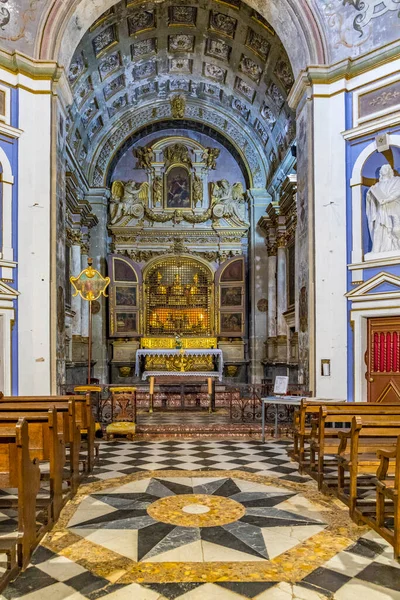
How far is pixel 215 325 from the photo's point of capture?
1883 centimetres

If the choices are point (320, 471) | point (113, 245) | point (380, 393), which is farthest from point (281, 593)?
point (113, 245)

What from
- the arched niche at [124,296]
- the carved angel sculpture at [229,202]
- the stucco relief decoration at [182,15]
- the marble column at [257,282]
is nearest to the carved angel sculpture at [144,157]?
the carved angel sculpture at [229,202]

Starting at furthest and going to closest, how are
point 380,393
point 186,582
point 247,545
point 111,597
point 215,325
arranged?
point 215,325, point 380,393, point 247,545, point 186,582, point 111,597

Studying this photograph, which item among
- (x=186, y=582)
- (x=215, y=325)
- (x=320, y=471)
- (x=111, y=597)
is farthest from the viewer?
(x=215, y=325)

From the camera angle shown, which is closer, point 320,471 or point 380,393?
point 320,471

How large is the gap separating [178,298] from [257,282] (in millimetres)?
2956

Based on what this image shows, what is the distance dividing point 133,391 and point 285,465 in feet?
12.4

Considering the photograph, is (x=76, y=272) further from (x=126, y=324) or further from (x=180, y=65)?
(x=180, y=65)

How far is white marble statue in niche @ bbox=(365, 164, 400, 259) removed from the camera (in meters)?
9.50

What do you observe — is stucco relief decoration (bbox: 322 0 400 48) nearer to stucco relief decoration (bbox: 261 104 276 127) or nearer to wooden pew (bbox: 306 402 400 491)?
stucco relief decoration (bbox: 261 104 276 127)

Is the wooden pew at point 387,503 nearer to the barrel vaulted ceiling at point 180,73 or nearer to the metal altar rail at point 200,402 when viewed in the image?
the metal altar rail at point 200,402

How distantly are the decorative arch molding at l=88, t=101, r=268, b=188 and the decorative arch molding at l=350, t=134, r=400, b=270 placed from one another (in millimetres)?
8975

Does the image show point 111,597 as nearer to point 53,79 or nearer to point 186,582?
point 186,582

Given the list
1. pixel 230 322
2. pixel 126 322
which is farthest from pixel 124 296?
pixel 230 322
